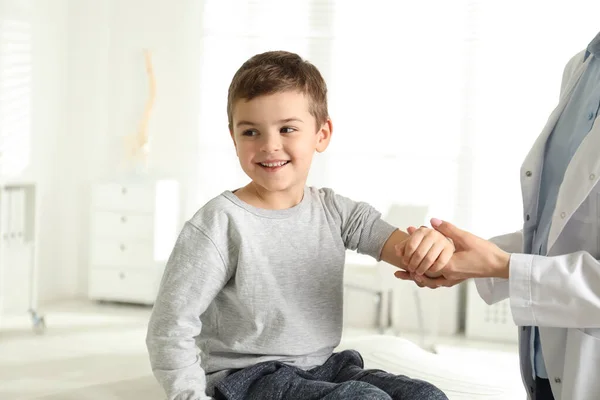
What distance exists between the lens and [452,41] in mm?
5422

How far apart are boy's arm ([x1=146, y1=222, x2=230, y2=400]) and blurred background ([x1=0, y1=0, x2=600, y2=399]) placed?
2.97 meters

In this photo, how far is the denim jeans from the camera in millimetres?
1579

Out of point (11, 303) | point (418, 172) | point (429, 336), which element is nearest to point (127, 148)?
point (11, 303)

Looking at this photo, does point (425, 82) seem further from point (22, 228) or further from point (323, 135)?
point (323, 135)

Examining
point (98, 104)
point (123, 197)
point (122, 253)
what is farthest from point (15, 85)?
point (122, 253)

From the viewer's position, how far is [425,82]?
549cm

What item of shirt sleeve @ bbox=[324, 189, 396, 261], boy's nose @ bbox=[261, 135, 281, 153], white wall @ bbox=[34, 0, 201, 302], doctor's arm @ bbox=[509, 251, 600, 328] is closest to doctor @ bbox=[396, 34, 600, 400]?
doctor's arm @ bbox=[509, 251, 600, 328]

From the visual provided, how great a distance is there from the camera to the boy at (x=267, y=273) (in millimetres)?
1645

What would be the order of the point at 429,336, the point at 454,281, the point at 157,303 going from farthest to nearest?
the point at 429,336, the point at 454,281, the point at 157,303

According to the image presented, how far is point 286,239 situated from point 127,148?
4604 mm

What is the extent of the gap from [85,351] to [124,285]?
1.33m

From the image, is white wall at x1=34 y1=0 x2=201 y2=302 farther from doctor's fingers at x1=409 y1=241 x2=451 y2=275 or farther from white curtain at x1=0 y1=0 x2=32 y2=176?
doctor's fingers at x1=409 y1=241 x2=451 y2=275

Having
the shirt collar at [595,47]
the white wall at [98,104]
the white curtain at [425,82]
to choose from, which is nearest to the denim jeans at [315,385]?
the shirt collar at [595,47]

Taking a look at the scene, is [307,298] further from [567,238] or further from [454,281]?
[567,238]
